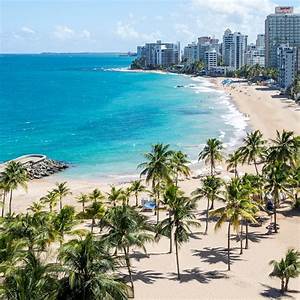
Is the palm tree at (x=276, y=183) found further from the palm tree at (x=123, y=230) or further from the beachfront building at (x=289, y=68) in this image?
the beachfront building at (x=289, y=68)

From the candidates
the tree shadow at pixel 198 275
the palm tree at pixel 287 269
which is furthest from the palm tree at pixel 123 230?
the palm tree at pixel 287 269

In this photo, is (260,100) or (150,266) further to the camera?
(260,100)

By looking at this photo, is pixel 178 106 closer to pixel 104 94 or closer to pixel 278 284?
pixel 104 94

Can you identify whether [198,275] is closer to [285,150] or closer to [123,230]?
[123,230]

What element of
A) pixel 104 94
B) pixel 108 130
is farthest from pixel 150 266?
pixel 104 94

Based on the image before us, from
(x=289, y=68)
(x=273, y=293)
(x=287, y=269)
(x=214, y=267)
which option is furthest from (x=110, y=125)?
(x=289, y=68)

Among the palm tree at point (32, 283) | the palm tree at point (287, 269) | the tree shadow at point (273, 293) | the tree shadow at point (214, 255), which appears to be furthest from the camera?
the tree shadow at point (214, 255)
